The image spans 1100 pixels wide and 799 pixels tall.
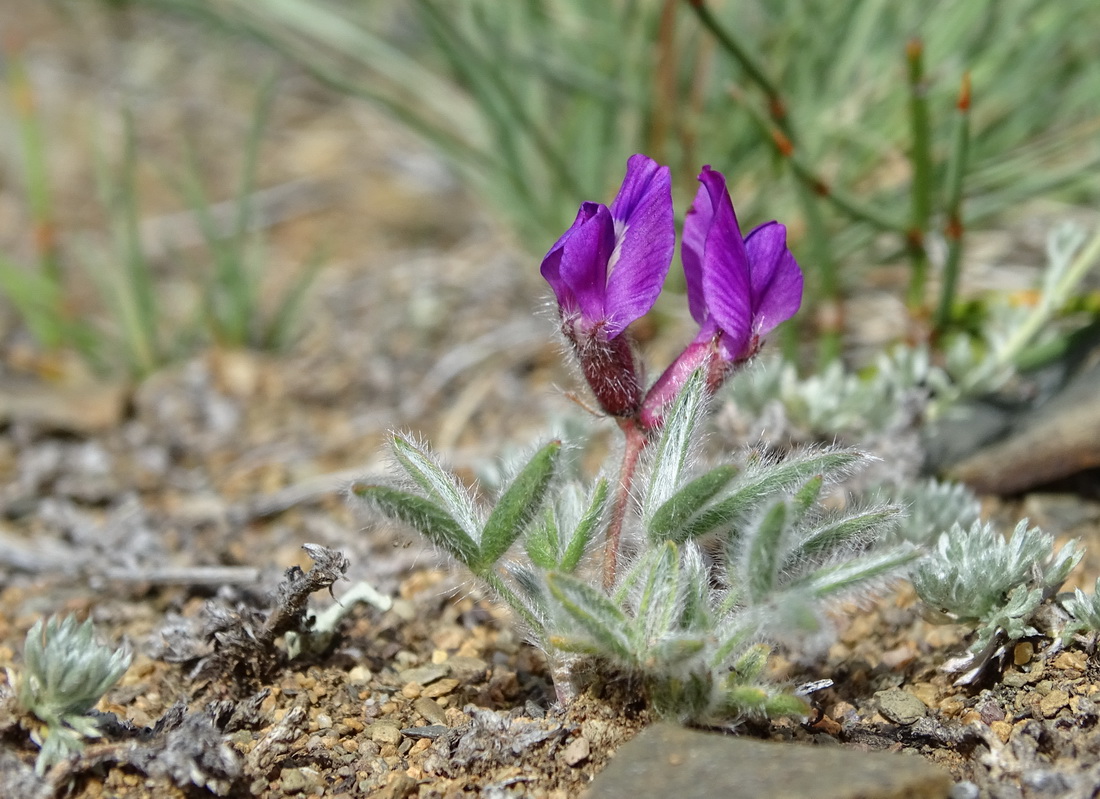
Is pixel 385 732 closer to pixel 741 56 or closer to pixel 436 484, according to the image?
pixel 436 484

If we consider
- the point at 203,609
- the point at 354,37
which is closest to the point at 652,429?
the point at 203,609

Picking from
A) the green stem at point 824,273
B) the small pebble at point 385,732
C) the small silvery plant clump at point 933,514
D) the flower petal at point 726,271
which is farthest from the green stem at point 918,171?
the small pebble at point 385,732

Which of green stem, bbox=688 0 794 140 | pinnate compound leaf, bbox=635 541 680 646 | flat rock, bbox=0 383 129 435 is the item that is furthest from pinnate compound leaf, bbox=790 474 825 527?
flat rock, bbox=0 383 129 435

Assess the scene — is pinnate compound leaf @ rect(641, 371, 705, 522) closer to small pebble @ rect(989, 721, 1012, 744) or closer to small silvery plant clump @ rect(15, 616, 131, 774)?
small pebble @ rect(989, 721, 1012, 744)

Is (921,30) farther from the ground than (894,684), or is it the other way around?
(921,30)

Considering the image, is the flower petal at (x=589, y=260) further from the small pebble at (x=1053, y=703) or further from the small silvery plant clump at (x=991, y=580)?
the small pebble at (x=1053, y=703)

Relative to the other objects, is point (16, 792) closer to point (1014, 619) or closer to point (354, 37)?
point (1014, 619)
